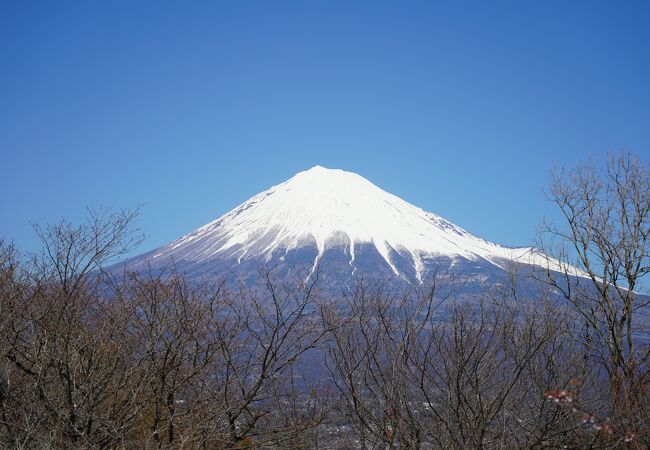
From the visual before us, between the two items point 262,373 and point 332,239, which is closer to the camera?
point 262,373

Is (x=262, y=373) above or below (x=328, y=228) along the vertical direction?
below

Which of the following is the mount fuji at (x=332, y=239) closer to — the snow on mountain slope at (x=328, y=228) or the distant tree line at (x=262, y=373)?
the snow on mountain slope at (x=328, y=228)

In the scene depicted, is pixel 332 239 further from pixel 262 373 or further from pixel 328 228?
pixel 262 373

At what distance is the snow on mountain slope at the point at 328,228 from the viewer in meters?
137

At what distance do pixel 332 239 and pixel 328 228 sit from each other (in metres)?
7.10

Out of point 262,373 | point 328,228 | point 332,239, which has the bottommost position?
point 262,373

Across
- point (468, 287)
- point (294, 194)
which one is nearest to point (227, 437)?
point (468, 287)

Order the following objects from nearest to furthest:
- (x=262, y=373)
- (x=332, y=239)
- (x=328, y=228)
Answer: (x=262, y=373), (x=332, y=239), (x=328, y=228)

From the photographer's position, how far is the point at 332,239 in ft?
474

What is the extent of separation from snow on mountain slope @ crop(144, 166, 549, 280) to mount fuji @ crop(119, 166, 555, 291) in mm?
217

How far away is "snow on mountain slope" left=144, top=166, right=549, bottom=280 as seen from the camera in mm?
137000

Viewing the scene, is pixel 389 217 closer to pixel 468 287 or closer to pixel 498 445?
pixel 468 287

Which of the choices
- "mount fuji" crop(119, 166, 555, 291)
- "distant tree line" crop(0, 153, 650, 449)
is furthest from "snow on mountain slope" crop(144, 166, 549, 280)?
"distant tree line" crop(0, 153, 650, 449)

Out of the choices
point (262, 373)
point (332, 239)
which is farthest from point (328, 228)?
point (262, 373)
